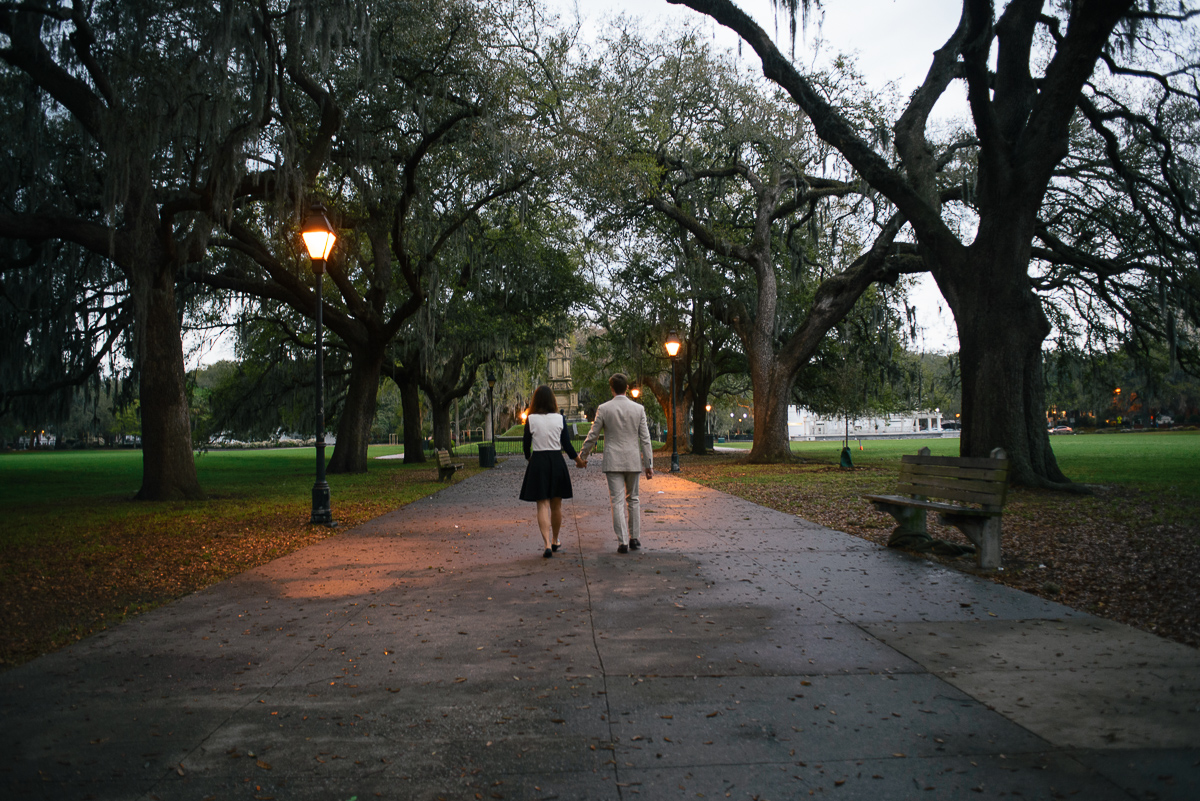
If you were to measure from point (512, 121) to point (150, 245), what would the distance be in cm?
794

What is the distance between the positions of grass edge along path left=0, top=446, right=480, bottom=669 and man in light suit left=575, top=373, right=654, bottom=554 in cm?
386

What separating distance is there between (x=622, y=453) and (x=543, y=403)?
3.44 feet

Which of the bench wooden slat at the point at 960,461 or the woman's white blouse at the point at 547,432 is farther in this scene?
the woman's white blouse at the point at 547,432

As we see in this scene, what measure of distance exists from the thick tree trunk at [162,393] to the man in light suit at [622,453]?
1006 centimetres

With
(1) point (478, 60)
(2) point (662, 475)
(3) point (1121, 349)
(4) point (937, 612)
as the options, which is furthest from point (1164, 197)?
(4) point (937, 612)

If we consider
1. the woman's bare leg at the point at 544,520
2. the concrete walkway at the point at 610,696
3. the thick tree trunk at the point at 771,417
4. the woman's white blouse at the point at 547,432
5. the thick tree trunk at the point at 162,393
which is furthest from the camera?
the thick tree trunk at the point at 771,417

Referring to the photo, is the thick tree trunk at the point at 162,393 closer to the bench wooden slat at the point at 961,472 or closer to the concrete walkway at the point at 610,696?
the concrete walkway at the point at 610,696

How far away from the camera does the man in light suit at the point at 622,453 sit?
8594 millimetres

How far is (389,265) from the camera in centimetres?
2205

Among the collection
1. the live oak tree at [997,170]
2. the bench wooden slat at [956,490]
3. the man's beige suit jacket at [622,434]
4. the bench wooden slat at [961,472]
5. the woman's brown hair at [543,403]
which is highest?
the live oak tree at [997,170]

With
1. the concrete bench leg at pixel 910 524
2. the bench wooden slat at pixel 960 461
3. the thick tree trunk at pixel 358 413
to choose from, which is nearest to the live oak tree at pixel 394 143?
the thick tree trunk at pixel 358 413

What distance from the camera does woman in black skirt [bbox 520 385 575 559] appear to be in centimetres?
834

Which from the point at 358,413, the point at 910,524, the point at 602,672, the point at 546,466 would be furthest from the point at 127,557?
the point at 358,413

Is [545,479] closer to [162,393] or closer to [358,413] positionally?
[162,393]
